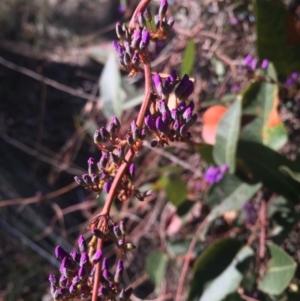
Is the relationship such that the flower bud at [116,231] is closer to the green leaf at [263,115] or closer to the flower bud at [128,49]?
the flower bud at [128,49]

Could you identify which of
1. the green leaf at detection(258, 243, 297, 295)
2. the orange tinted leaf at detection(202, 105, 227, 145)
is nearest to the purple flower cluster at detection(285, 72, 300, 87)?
the orange tinted leaf at detection(202, 105, 227, 145)

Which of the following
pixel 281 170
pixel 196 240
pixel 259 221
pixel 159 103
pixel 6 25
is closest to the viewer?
pixel 159 103

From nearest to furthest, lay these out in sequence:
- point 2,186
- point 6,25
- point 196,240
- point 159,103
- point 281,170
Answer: point 159,103 → point 281,170 → point 196,240 → point 2,186 → point 6,25

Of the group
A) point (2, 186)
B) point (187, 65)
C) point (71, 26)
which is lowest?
point (187, 65)

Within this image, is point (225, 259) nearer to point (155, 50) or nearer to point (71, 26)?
point (155, 50)

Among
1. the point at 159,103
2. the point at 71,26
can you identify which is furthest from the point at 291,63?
the point at 71,26

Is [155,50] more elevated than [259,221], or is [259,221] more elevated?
[155,50]

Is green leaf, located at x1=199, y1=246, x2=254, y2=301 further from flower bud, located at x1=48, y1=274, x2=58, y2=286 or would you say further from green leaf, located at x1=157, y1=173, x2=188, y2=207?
flower bud, located at x1=48, y1=274, x2=58, y2=286

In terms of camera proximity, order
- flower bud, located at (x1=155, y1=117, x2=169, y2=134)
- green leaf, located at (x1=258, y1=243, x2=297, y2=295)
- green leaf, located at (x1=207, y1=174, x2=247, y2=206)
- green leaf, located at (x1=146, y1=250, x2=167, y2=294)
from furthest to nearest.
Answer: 1. green leaf, located at (x1=146, y1=250, x2=167, y2=294)
2. green leaf, located at (x1=207, y1=174, x2=247, y2=206)
3. green leaf, located at (x1=258, y1=243, x2=297, y2=295)
4. flower bud, located at (x1=155, y1=117, x2=169, y2=134)
